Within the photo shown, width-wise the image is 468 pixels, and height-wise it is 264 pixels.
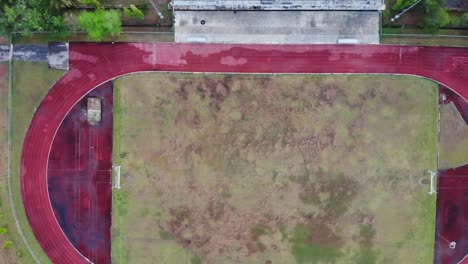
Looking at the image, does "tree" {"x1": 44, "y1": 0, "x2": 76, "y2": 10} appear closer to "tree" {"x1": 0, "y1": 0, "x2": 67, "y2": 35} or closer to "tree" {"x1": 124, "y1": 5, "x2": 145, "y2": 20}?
"tree" {"x1": 0, "y1": 0, "x2": 67, "y2": 35}

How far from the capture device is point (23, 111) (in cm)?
3238

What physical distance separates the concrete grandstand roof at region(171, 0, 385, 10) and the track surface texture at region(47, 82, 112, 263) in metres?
8.13

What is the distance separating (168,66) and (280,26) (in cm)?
829

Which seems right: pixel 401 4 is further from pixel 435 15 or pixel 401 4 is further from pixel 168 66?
pixel 168 66

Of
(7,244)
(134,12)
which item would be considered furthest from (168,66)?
(7,244)

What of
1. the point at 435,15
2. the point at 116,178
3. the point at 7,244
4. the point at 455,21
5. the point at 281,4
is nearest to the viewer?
the point at 435,15

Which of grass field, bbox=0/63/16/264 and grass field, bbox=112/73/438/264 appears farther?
grass field, bbox=0/63/16/264

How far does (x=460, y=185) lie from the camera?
32281 mm

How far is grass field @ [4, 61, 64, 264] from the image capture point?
3231 centimetres

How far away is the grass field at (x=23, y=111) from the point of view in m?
32.3

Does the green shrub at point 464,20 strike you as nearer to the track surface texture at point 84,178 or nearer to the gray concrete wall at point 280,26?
the gray concrete wall at point 280,26

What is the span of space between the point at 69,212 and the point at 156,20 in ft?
48.9

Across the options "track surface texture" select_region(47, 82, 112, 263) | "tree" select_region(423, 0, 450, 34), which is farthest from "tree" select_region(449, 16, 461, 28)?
"track surface texture" select_region(47, 82, 112, 263)

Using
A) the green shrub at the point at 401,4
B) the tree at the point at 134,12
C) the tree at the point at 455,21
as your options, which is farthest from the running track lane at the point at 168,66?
the green shrub at the point at 401,4
